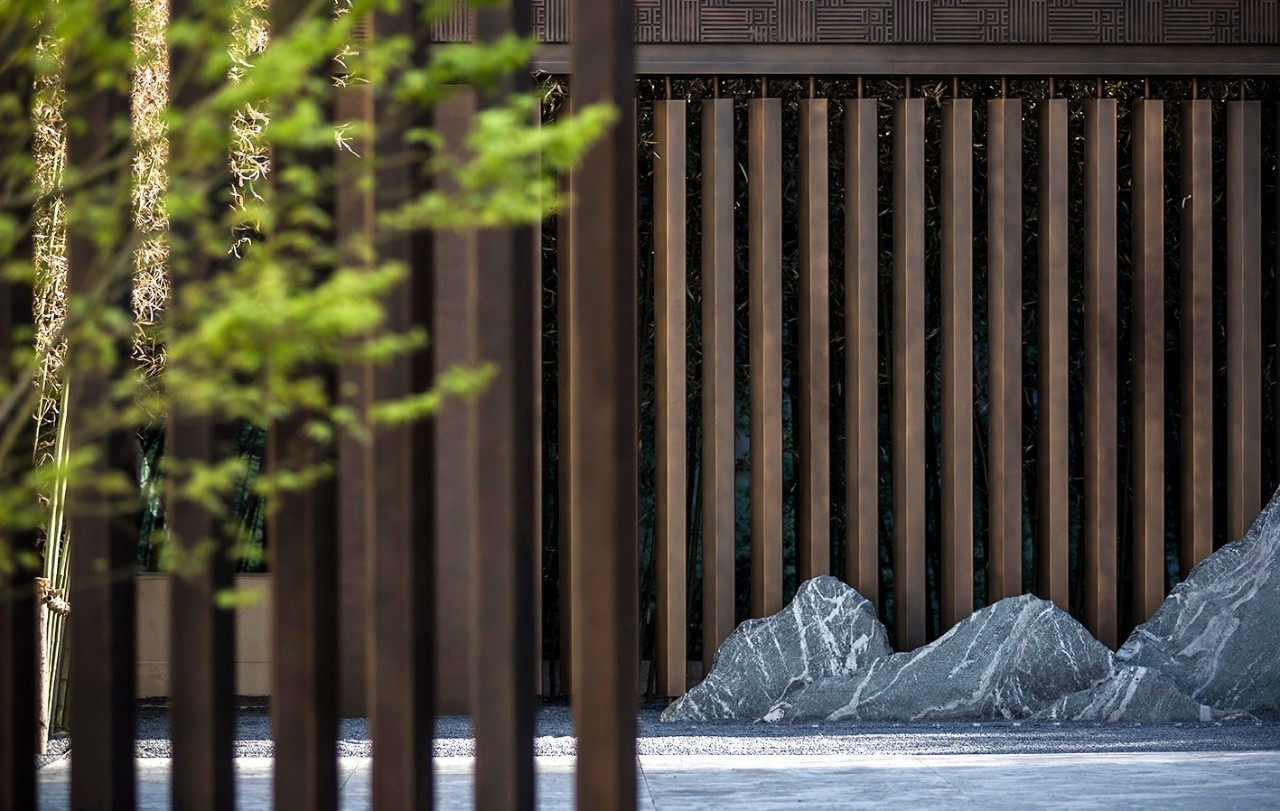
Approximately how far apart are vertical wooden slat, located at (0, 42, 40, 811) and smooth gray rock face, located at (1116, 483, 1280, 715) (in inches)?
142

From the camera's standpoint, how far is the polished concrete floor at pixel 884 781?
2.71m

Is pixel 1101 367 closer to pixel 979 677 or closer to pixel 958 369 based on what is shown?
pixel 958 369

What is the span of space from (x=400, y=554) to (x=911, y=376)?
10.5 ft

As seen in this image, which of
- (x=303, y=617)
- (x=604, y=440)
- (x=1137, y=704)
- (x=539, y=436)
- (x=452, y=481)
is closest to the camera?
(x=604, y=440)

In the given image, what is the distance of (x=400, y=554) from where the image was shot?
154 centimetres

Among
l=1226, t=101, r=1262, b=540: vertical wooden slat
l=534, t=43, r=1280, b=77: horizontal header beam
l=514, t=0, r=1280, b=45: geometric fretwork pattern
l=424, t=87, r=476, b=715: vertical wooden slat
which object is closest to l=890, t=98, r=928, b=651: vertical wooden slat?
l=534, t=43, r=1280, b=77: horizontal header beam

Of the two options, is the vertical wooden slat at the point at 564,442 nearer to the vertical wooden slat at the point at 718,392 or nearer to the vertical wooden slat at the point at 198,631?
the vertical wooden slat at the point at 718,392

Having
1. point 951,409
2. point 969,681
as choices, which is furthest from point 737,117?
point 969,681

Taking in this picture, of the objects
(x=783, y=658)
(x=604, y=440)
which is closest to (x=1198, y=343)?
(x=783, y=658)

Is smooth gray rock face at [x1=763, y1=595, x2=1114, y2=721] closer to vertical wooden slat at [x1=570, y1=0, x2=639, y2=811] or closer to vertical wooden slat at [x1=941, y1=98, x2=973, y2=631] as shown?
vertical wooden slat at [x1=941, y1=98, x2=973, y2=631]

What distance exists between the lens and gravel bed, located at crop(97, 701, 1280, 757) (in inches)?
141

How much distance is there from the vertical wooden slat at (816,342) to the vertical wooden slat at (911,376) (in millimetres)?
252

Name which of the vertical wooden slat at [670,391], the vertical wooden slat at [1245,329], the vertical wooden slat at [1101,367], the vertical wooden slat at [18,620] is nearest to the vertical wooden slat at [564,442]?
the vertical wooden slat at [670,391]

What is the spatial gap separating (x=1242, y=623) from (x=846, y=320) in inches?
62.4
